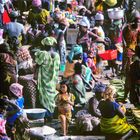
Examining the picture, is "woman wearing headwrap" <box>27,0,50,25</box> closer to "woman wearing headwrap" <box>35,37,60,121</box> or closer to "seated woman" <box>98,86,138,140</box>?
"woman wearing headwrap" <box>35,37,60,121</box>

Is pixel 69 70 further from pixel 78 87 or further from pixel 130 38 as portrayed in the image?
pixel 130 38

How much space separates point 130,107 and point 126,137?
93.9 inches

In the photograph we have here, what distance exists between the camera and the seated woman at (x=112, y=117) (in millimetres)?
11320

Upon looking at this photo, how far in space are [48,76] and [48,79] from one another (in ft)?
0.20

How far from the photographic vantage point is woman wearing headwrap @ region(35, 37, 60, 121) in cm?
1335

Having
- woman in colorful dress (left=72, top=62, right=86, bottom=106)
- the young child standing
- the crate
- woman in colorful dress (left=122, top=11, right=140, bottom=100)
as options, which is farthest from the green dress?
the crate

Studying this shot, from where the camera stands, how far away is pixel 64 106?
12.5m

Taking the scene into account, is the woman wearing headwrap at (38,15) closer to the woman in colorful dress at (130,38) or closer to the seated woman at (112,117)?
the woman in colorful dress at (130,38)

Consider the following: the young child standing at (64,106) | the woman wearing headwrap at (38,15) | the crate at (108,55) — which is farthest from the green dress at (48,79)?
the woman wearing headwrap at (38,15)

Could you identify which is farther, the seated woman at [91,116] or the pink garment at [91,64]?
the pink garment at [91,64]

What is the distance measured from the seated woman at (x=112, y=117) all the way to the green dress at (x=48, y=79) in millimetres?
2130

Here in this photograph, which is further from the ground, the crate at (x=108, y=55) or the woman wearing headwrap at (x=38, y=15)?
the woman wearing headwrap at (x=38, y=15)

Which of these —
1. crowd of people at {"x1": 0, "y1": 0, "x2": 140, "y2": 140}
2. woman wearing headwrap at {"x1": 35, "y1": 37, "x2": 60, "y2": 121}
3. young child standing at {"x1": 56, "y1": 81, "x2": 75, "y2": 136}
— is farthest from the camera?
woman wearing headwrap at {"x1": 35, "y1": 37, "x2": 60, "y2": 121}

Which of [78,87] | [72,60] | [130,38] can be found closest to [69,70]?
[72,60]
